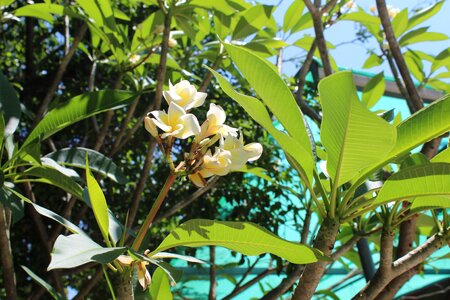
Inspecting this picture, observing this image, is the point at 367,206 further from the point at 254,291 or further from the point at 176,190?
the point at 254,291

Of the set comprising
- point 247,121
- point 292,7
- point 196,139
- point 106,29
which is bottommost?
point 196,139

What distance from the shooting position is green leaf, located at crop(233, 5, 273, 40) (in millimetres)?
1708

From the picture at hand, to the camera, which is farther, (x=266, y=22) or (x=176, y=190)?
(x=176, y=190)

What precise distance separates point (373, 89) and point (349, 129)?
3.43ft

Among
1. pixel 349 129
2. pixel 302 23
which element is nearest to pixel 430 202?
pixel 349 129

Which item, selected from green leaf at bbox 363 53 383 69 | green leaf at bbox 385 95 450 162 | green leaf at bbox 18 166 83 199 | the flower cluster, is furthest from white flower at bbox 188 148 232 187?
green leaf at bbox 363 53 383 69

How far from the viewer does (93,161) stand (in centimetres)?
132

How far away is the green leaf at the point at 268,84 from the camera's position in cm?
75

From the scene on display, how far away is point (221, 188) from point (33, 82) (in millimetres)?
993

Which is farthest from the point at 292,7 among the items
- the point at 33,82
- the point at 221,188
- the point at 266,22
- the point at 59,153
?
the point at 33,82

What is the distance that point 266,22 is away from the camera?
5.76 feet

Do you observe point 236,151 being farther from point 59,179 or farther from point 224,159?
point 59,179

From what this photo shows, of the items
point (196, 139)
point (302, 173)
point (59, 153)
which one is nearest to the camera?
point (196, 139)

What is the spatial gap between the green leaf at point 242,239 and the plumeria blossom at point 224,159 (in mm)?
55
